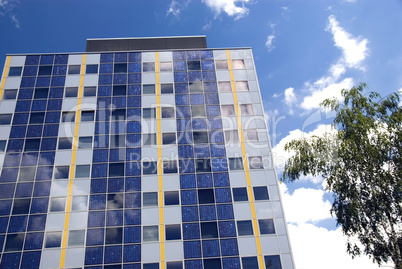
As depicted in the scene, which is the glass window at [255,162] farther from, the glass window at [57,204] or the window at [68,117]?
the window at [68,117]

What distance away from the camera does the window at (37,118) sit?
114ft

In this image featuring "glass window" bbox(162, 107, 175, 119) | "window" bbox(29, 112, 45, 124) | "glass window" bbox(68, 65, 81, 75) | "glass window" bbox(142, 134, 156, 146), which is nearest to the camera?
"glass window" bbox(142, 134, 156, 146)

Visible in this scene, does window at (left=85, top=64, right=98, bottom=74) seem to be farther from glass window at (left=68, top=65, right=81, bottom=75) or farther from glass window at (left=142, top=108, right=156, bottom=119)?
glass window at (left=142, top=108, right=156, bottom=119)

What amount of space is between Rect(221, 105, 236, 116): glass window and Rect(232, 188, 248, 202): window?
338 inches

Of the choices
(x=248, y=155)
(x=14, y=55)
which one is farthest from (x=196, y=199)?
(x=14, y=55)

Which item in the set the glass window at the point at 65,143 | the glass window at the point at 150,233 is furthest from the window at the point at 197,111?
the glass window at the point at 65,143

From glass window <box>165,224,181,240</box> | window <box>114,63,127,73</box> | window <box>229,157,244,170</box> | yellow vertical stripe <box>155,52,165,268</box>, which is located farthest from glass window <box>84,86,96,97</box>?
glass window <box>165,224,181,240</box>

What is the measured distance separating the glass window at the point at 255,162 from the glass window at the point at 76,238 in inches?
662

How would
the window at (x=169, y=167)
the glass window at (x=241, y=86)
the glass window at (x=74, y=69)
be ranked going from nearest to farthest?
the window at (x=169, y=167)
the glass window at (x=241, y=86)
the glass window at (x=74, y=69)

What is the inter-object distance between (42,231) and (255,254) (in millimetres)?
18530

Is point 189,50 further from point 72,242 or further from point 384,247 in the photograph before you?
point 384,247

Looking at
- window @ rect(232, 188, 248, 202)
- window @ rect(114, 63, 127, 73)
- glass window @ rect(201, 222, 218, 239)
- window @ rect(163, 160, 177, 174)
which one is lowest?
glass window @ rect(201, 222, 218, 239)

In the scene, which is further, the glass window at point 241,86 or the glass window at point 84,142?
the glass window at point 241,86

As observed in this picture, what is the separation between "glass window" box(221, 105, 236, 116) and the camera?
36406 mm
